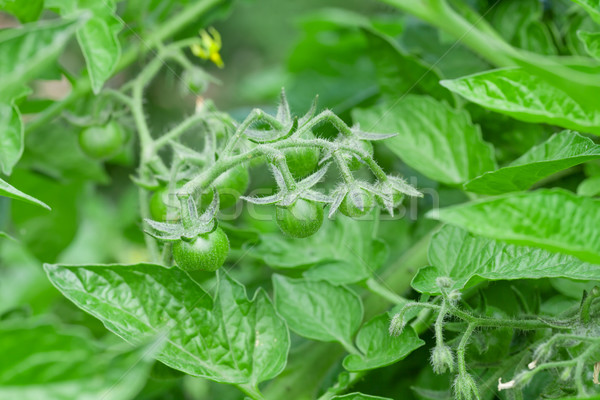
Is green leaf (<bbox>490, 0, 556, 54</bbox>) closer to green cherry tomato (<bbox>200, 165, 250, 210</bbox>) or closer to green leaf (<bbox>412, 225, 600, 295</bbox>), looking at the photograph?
green leaf (<bbox>412, 225, 600, 295</bbox>)

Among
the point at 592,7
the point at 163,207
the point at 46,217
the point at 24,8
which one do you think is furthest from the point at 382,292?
the point at 46,217

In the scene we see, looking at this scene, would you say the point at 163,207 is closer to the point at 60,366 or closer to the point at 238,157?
the point at 238,157

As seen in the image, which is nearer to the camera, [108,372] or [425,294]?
[108,372]

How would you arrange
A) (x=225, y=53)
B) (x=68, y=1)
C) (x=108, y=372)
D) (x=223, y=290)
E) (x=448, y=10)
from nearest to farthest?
(x=108, y=372) → (x=223, y=290) → (x=68, y=1) → (x=448, y=10) → (x=225, y=53)

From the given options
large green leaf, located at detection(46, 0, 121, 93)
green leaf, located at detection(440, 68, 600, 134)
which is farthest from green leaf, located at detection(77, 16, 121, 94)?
green leaf, located at detection(440, 68, 600, 134)

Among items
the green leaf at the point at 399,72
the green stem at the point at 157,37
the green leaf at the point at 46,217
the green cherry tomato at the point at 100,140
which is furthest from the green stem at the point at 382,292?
the green leaf at the point at 46,217

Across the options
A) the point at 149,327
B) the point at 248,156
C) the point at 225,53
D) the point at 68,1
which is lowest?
the point at 225,53

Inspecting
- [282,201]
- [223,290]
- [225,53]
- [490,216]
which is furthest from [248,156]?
[225,53]

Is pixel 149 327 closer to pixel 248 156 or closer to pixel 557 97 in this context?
pixel 248 156
